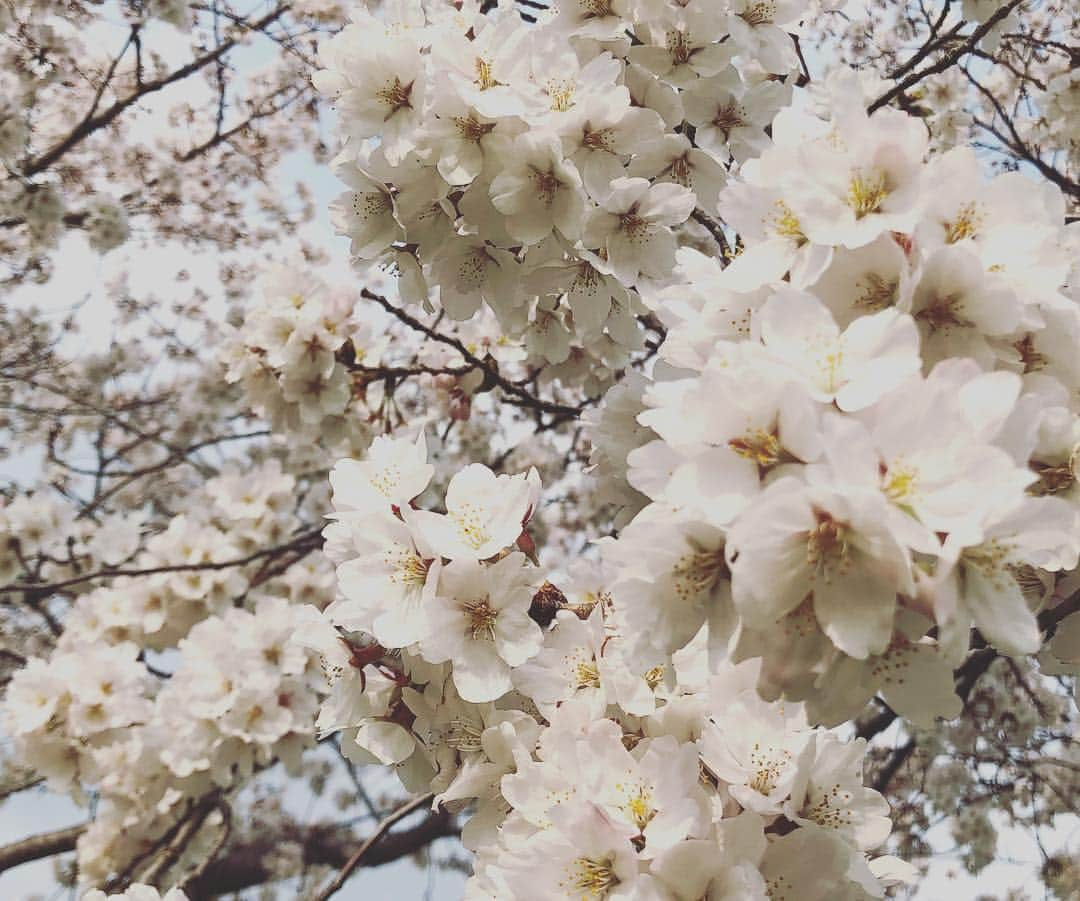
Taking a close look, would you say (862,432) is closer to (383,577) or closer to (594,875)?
(594,875)

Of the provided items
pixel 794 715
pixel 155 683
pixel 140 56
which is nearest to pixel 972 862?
pixel 155 683

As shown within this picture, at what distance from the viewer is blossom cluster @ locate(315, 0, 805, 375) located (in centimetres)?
175

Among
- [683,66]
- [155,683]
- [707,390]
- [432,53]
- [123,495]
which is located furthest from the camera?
[123,495]

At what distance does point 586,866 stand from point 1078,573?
0.74 metres

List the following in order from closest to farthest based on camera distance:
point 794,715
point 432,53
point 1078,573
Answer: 1. point 1078,573
2. point 794,715
3. point 432,53

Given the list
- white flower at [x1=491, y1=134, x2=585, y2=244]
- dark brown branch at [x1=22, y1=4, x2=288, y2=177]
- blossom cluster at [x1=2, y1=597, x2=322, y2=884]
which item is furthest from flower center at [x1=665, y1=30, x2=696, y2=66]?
dark brown branch at [x1=22, y1=4, x2=288, y2=177]

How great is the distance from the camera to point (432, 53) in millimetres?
1748

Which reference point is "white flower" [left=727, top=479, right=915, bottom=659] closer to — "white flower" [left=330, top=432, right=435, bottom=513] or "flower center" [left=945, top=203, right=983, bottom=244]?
"flower center" [left=945, top=203, right=983, bottom=244]

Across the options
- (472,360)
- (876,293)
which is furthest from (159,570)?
(876,293)

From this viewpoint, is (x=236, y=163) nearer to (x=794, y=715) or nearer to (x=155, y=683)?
(x=155, y=683)

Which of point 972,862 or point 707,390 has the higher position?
point 707,390

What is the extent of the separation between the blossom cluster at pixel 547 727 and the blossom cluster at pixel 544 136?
60 cm

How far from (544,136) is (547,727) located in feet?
3.53

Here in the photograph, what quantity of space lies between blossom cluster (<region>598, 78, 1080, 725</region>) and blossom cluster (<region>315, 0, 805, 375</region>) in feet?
2.24
